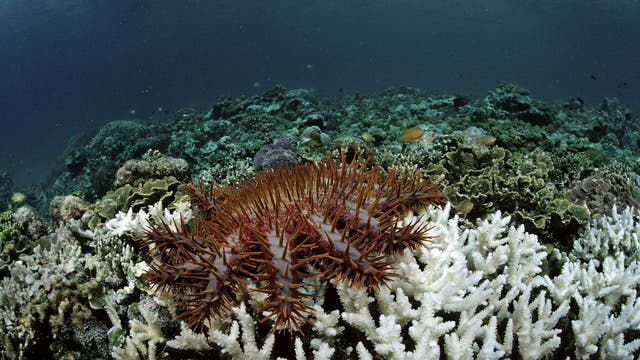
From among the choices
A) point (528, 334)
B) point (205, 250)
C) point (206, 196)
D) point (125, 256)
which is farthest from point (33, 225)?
point (528, 334)

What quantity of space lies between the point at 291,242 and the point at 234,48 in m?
143

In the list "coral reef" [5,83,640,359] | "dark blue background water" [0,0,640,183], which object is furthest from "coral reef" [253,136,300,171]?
"dark blue background water" [0,0,640,183]

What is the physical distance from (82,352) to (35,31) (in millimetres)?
90776

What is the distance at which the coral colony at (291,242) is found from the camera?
93.3 inches

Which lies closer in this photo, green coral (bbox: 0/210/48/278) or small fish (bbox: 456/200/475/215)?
small fish (bbox: 456/200/475/215)

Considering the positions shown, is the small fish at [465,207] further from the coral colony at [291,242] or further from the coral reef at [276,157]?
the coral reef at [276,157]

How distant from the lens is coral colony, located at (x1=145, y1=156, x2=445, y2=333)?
2.37 m

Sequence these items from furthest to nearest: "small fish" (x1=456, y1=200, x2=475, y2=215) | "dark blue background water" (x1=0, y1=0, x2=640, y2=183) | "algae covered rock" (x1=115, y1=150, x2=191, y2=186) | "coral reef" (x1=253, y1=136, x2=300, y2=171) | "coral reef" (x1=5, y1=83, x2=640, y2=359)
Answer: "dark blue background water" (x1=0, y1=0, x2=640, y2=183) → "coral reef" (x1=253, y1=136, x2=300, y2=171) → "algae covered rock" (x1=115, y1=150, x2=191, y2=186) → "small fish" (x1=456, y1=200, x2=475, y2=215) → "coral reef" (x1=5, y1=83, x2=640, y2=359)

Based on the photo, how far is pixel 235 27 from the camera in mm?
105188

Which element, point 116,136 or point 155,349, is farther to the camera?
point 116,136

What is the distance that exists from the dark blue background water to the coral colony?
142 ft

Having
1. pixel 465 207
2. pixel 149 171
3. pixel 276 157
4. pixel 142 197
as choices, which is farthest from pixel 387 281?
pixel 149 171

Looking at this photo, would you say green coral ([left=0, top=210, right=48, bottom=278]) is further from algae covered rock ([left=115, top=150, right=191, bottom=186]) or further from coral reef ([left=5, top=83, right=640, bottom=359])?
algae covered rock ([left=115, top=150, right=191, bottom=186])

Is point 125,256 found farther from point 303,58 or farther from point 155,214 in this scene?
point 303,58
